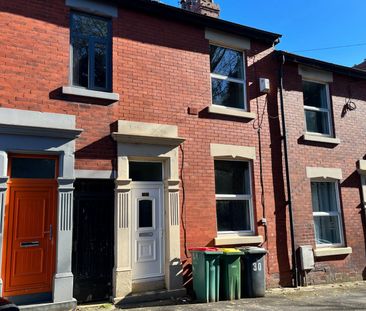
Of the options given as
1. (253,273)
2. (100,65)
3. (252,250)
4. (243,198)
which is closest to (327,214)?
(243,198)

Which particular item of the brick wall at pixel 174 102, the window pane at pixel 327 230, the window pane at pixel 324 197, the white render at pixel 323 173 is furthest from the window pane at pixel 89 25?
the window pane at pixel 327 230

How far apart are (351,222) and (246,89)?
4738 millimetres

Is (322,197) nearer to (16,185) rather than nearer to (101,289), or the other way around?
(101,289)

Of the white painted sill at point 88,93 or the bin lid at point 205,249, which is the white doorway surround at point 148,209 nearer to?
the bin lid at point 205,249

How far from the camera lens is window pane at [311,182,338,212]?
396 inches

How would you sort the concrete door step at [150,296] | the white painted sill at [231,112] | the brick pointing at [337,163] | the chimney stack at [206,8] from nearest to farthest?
the concrete door step at [150,296]
the white painted sill at [231,112]
the brick pointing at [337,163]
the chimney stack at [206,8]

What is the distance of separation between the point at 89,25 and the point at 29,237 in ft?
14.7

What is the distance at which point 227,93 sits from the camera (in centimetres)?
942

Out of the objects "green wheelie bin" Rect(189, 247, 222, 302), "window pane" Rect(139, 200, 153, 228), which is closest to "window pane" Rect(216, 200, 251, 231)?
"green wheelie bin" Rect(189, 247, 222, 302)

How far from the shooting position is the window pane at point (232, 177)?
8.86 metres

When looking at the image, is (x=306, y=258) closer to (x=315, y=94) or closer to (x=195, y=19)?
(x=315, y=94)

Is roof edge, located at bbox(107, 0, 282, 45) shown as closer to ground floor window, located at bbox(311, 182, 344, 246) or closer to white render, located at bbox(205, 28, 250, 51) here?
white render, located at bbox(205, 28, 250, 51)

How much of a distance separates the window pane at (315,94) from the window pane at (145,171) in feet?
16.6

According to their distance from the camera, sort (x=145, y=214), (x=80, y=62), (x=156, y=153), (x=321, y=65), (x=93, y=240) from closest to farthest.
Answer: (x=93, y=240), (x=80, y=62), (x=145, y=214), (x=156, y=153), (x=321, y=65)
